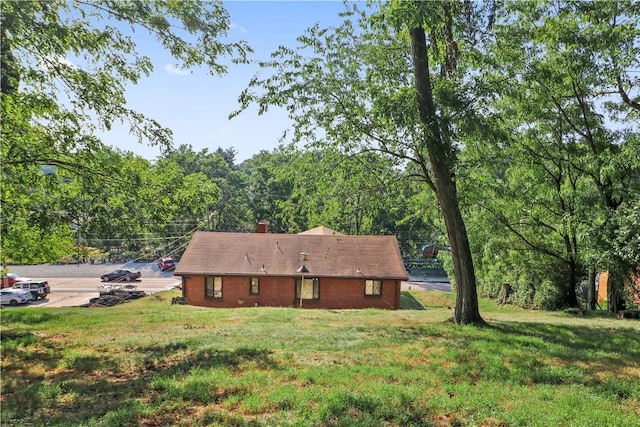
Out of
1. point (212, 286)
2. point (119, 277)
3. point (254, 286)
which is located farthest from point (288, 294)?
point (119, 277)

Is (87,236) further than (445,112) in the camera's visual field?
No

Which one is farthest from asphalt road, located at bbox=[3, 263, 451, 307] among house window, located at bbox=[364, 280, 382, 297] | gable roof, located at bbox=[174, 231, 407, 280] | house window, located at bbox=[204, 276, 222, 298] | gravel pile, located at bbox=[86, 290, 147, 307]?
house window, located at bbox=[364, 280, 382, 297]

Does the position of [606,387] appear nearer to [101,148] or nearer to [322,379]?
[322,379]

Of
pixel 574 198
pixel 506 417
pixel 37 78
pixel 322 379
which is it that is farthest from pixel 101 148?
pixel 574 198

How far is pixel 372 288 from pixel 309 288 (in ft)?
12.7

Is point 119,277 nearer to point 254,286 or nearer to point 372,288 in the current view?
point 254,286

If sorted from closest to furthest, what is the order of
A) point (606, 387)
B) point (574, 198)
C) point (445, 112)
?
point (606, 387)
point (445, 112)
point (574, 198)

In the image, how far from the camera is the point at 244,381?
614 cm

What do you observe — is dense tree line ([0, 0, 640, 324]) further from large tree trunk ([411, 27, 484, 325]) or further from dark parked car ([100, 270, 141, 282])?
dark parked car ([100, 270, 141, 282])

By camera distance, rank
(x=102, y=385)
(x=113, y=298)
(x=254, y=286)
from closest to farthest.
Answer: (x=102, y=385), (x=254, y=286), (x=113, y=298)

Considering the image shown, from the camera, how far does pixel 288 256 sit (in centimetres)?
2744

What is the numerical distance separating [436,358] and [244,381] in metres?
3.43

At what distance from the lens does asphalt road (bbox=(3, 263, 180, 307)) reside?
3288 centimetres

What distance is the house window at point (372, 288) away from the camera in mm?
26297
